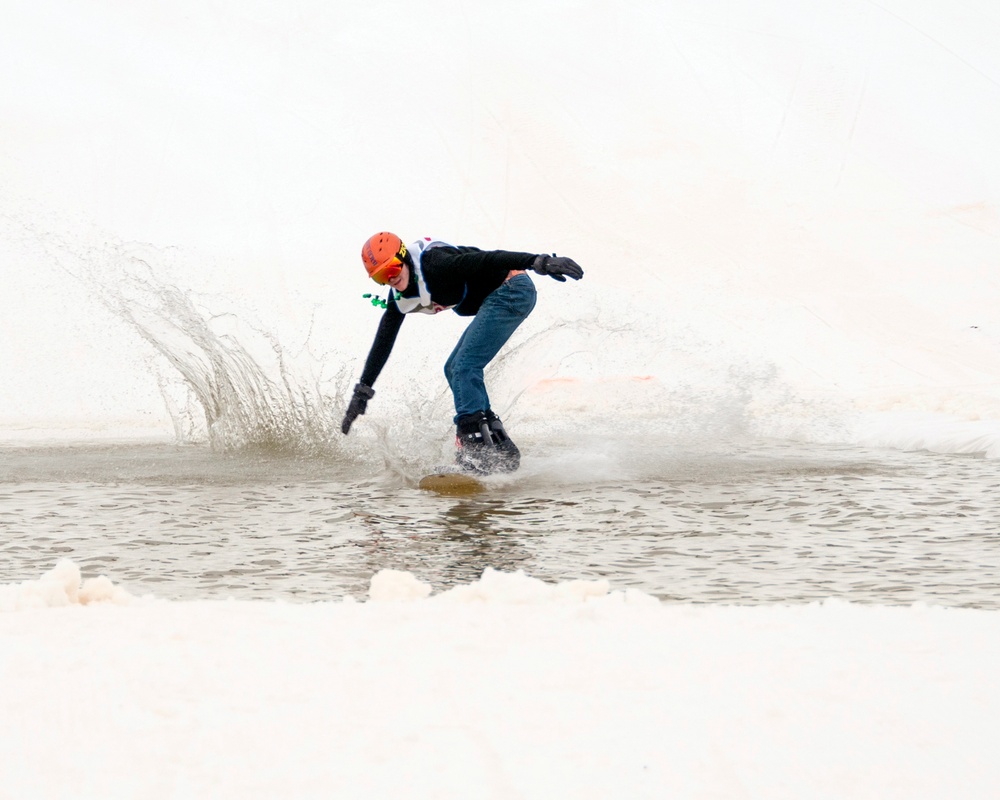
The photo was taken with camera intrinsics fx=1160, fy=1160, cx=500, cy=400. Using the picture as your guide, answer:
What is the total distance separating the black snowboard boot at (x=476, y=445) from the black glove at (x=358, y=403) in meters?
0.83

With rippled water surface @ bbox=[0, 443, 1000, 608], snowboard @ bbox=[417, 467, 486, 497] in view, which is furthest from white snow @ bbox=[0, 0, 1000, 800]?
snowboard @ bbox=[417, 467, 486, 497]

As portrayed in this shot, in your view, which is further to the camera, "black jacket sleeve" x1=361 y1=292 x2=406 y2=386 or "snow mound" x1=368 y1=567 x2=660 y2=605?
"black jacket sleeve" x1=361 y1=292 x2=406 y2=386

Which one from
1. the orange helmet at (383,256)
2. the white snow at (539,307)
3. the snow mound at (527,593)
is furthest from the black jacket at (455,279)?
the snow mound at (527,593)

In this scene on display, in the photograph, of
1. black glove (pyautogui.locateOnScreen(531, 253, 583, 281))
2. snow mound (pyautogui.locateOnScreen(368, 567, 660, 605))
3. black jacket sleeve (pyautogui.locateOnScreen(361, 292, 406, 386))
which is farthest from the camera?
black jacket sleeve (pyautogui.locateOnScreen(361, 292, 406, 386))

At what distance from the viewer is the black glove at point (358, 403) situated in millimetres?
7391

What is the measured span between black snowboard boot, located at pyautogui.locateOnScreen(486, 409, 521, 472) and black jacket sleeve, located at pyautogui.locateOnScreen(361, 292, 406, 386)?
836 millimetres

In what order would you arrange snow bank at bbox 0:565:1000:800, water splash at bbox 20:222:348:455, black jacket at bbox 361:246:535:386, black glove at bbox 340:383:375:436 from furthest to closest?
1. water splash at bbox 20:222:348:455
2. black glove at bbox 340:383:375:436
3. black jacket at bbox 361:246:535:386
4. snow bank at bbox 0:565:1000:800

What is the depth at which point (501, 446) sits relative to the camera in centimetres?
688

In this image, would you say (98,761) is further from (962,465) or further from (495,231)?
(495,231)

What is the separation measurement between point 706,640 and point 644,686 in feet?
1.39

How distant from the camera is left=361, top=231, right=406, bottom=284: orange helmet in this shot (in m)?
6.75

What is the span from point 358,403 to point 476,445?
41.1 inches

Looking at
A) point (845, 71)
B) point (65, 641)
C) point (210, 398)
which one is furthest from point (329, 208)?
point (65, 641)

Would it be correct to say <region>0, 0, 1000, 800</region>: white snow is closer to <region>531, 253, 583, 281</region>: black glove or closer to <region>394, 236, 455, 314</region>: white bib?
<region>394, 236, 455, 314</region>: white bib
